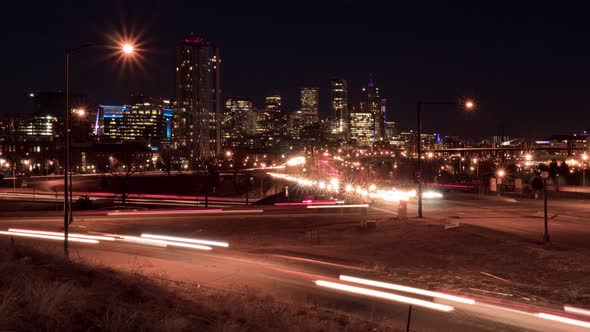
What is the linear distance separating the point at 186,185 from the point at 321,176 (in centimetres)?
3046

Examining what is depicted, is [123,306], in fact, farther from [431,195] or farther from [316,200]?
[431,195]

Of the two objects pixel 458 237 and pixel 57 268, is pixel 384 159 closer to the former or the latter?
pixel 458 237

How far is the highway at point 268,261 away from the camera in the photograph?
1058 centimetres

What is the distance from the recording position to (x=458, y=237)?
858 inches

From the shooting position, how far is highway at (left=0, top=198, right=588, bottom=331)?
416 inches

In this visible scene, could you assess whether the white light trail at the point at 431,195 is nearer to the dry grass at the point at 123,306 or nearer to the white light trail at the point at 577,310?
the white light trail at the point at 577,310

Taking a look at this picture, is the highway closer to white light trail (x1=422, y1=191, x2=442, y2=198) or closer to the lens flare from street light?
the lens flare from street light

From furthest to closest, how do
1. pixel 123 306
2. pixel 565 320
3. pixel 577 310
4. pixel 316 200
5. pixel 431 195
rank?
pixel 431 195, pixel 316 200, pixel 577 310, pixel 565 320, pixel 123 306

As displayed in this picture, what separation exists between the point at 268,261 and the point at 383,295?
5859mm

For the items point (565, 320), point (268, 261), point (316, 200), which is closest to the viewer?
point (565, 320)

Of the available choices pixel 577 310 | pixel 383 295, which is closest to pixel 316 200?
pixel 383 295

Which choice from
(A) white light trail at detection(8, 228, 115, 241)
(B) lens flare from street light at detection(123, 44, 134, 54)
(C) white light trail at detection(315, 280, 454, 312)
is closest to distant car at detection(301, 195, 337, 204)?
(A) white light trail at detection(8, 228, 115, 241)

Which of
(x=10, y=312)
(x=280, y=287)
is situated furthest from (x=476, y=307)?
(x=10, y=312)

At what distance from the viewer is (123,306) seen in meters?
8.57
